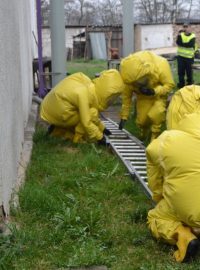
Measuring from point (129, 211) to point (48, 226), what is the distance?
0.81 meters

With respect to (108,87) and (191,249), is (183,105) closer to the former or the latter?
(191,249)

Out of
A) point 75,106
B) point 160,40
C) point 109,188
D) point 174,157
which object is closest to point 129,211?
point 109,188

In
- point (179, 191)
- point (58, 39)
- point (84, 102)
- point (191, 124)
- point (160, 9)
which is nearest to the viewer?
point (179, 191)

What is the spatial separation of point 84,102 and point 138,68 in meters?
0.90

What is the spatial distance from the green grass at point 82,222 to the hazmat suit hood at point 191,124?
2.84ft

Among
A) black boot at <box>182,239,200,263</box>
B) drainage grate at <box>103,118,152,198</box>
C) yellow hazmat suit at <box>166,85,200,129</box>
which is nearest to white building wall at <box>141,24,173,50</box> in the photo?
drainage grate at <box>103,118,152,198</box>

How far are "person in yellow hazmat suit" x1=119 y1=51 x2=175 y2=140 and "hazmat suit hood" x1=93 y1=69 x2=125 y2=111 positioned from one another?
0.59 feet

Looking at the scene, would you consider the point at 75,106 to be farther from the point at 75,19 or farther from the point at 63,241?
the point at 75,19

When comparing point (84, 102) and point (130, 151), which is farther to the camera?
point (130, 151)

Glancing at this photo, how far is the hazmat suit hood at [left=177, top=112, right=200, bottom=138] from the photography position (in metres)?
4.16

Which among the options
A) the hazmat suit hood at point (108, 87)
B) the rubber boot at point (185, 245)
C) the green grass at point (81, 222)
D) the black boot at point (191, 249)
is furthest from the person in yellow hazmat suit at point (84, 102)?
the black boot at point (191, 249)

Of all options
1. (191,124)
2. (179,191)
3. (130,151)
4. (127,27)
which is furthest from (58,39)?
(179,191)

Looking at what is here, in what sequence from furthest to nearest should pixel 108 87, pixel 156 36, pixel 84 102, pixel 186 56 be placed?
1. pixel 156 36
2. pixel 186 56
3. pixel 108 87
4. pixel 84 102

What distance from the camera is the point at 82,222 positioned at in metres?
4.53
